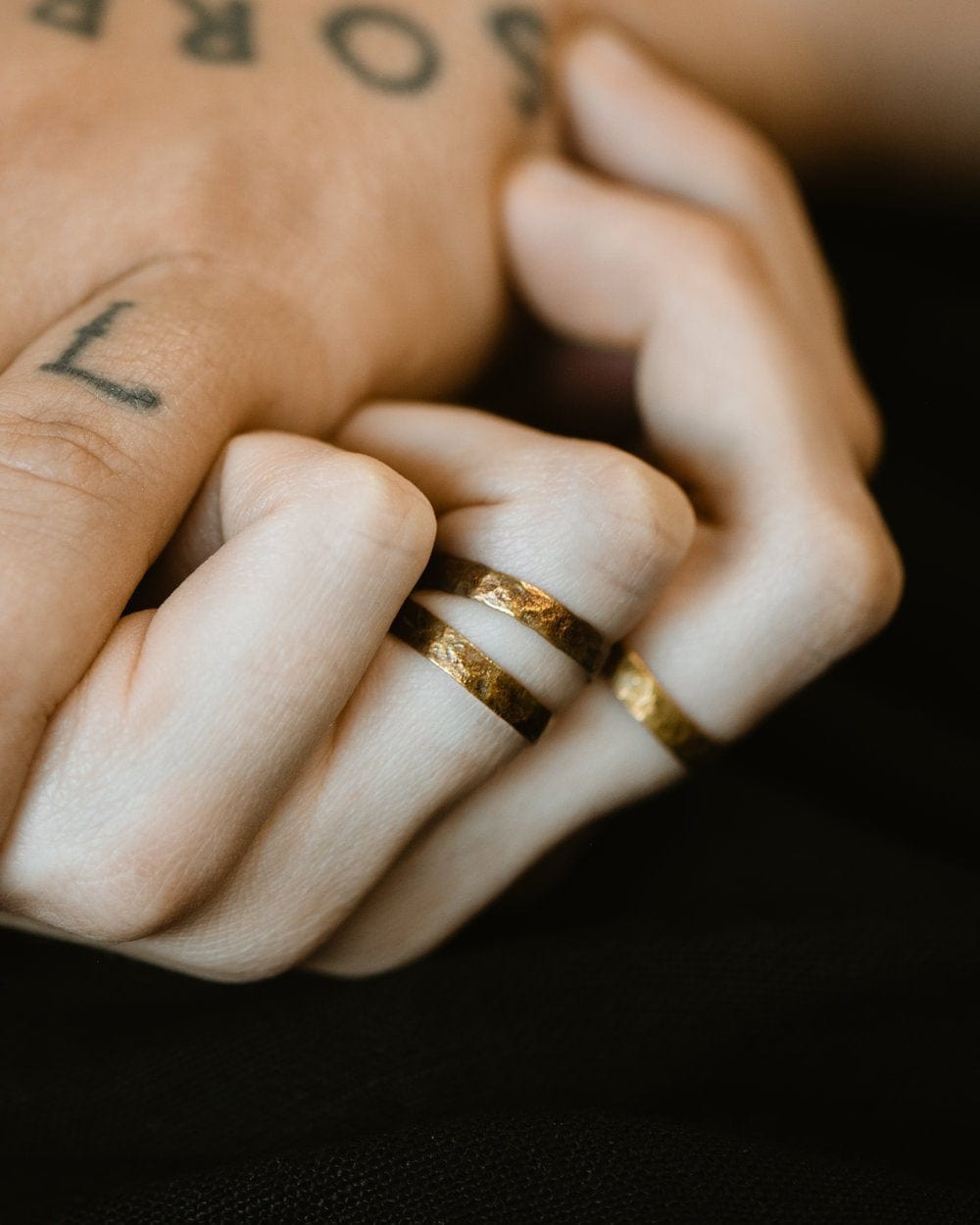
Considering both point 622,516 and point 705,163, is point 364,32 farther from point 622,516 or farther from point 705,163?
point 622,516

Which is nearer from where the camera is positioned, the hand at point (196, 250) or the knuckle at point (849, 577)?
the hand at point (196, 250)

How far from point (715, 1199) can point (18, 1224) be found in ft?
1.07

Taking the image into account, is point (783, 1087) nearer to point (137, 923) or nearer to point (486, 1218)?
point (486, 1218)

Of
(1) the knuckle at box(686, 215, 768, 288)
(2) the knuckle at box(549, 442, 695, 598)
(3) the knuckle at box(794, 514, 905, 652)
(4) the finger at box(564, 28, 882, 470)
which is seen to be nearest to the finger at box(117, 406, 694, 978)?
(2) the knuckle at box(549, 442, 695, 598)

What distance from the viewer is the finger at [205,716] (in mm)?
464

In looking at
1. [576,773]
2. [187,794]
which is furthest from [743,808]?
[187,794]

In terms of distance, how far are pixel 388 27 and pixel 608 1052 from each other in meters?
0.74

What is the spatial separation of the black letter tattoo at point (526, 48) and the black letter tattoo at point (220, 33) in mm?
210

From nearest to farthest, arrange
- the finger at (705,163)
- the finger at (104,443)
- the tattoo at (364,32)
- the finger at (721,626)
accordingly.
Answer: the finger at (104,443), the finger at (721,626), the tattoo at (364,32), the finger at (705,163)

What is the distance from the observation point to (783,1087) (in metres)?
0.59

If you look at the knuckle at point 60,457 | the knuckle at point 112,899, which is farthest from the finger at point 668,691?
the knuckle at point 60,457

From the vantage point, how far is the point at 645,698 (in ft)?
2.01

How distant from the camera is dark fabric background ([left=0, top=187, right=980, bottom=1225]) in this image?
51 centimetres

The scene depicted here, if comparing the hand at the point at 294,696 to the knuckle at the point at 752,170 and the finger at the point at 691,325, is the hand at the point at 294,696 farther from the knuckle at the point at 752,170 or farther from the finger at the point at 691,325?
the knuckle at the point at 752,170
